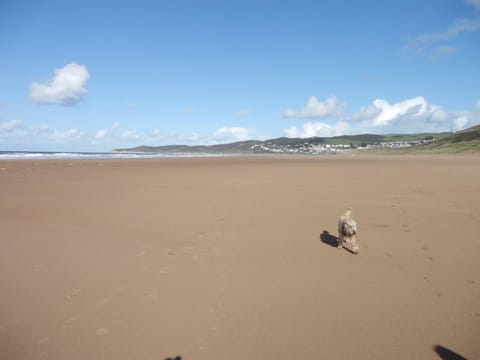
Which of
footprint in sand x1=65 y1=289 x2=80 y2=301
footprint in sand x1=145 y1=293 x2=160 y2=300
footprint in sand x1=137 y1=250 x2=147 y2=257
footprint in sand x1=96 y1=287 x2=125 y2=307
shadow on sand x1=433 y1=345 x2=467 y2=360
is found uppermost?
footprint in sand x1=137 y1=250 x2=147 y2=257

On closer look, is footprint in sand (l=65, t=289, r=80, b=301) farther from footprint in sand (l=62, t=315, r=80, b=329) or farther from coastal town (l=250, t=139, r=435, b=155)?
coastal town (l=250, t=139, r=435, b=155)

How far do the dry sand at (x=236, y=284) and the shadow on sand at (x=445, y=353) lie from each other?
18 millimetres

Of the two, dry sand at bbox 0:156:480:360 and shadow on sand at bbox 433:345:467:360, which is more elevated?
dry sand at bbox 0:156:480:360

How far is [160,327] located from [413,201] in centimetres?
1071

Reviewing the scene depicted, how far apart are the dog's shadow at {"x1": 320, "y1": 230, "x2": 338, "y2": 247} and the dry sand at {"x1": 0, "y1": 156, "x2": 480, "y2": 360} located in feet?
0.21

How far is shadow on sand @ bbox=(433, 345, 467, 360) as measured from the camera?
3.42 metres

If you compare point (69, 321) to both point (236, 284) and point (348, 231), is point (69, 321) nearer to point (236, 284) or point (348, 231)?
point (236, 284)

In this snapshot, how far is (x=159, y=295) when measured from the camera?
467 centimetres

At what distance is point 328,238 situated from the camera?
294 inches

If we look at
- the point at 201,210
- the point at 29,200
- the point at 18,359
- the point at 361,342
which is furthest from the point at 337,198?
the point at 29,200

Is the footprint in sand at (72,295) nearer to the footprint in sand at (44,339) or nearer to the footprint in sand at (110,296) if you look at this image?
the footprint in sand at (110,296)

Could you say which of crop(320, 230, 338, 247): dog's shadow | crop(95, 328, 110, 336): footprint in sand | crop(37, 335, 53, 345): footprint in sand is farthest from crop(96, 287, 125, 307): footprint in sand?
crop(320, 230, 338, 247): dog's shadow

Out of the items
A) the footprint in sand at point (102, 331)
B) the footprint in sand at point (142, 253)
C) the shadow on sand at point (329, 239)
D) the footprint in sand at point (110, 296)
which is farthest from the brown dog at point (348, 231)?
the footprint in sand at point (102, 331)

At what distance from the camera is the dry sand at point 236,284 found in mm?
3631
